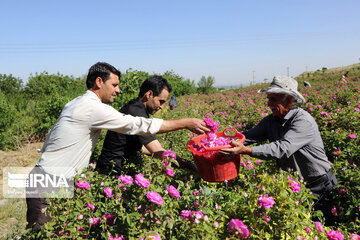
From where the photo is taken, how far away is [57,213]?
1439mm

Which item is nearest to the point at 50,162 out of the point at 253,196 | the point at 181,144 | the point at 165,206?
the point at 165,206

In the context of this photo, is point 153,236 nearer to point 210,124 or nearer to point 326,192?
point 210,124

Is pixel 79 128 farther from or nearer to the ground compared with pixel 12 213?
farther from the ground

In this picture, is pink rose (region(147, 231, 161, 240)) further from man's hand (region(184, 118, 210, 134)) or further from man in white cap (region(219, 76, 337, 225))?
man in white cap (region(219, 76, 337, 225))

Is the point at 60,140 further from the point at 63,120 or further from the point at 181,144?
the point at 181,144

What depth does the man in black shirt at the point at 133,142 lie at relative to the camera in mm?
2243

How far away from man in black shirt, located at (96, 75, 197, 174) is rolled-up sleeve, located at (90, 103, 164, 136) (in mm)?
205

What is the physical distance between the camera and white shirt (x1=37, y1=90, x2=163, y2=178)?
6.28 feet

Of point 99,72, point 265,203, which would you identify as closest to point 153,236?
point 265,203

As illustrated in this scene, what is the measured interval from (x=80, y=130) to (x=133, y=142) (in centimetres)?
53

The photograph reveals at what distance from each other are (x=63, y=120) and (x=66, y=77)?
68.7 feet

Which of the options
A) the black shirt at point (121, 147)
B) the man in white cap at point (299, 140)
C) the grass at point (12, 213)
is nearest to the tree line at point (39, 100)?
the grass at point (12, 213)

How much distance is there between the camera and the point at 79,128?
1.93 metres

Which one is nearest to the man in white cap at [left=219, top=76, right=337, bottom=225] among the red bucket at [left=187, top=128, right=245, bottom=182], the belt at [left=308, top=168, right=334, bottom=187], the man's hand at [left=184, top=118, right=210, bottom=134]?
the belt at [left=308, top=168, right=334, bottom=187]
